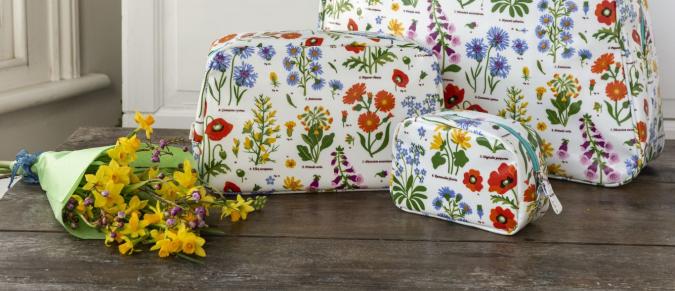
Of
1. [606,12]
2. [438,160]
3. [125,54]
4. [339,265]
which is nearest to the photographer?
[339,265]

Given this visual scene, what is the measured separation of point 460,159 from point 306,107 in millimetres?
160

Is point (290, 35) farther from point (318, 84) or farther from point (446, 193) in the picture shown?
point (446, 193)

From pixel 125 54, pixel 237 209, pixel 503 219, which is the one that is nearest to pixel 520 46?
pixel 503 219

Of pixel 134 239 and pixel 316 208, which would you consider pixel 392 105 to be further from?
pixel 134 239

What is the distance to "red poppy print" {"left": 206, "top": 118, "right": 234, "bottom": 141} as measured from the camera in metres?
0.79

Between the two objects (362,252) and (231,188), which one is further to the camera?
(231,188)

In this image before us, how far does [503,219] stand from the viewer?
2.37ft

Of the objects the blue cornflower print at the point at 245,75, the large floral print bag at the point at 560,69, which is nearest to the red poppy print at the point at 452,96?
the large floral print bag at the point at 560,69

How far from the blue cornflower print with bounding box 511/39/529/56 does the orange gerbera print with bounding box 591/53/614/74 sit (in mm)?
→ 72

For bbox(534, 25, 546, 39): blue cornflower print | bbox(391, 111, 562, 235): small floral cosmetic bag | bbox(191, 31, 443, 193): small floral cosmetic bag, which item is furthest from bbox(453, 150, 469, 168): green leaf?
bbox(534, 25, 546, 39): blue cornflower print

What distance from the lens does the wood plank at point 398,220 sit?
718mm

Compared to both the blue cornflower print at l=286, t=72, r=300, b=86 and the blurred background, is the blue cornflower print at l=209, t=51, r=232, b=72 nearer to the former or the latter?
the blue cornflower print at l=286, t=72, r=300, b=86

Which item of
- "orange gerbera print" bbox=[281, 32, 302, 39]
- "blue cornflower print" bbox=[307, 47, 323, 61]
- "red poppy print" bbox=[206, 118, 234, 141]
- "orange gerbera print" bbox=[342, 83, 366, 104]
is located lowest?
"red poppy print" bbox=[206, 118, 234, 141]

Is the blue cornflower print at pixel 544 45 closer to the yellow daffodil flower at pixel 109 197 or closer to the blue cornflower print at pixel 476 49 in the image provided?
the blue cornflower print at pixel 476 49
